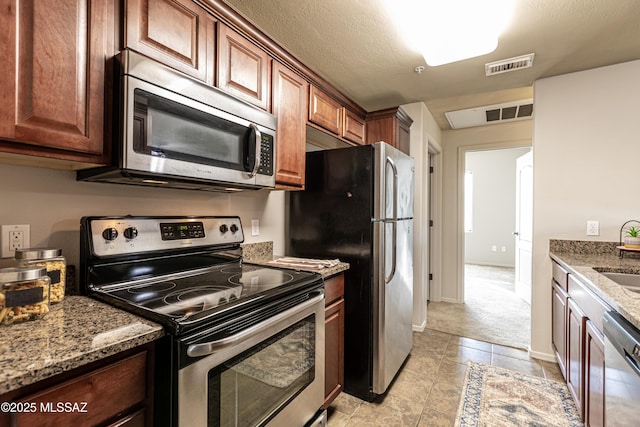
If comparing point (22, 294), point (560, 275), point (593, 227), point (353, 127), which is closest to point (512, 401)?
point (560, 275)

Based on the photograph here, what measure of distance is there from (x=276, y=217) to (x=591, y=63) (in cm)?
262

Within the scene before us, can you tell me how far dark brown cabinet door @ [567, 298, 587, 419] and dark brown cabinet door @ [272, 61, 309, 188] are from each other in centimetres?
179

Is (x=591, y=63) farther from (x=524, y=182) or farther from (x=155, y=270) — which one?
(x=155, y=270)

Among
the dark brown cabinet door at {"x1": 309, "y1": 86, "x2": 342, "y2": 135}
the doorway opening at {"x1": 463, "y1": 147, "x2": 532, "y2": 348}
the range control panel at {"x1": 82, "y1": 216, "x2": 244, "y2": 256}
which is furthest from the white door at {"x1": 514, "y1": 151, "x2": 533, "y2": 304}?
the range control panel at {"x1": 82, "y1": 216, "x2": 244, "y2": 256}

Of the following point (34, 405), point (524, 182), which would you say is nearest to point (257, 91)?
point (34, 405)

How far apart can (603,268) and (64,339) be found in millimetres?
2539

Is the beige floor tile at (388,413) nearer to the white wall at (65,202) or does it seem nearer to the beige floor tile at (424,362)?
the beige floor tile at (424,362)

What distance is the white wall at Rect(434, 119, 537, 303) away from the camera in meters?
4.08

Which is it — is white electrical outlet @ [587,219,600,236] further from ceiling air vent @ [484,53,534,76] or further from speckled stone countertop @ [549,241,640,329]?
ceiling air vent @ [484,53,534,76]

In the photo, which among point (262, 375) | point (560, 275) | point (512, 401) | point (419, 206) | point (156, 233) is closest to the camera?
point (262, 375)

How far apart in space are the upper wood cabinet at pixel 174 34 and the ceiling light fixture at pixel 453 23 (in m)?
0.97

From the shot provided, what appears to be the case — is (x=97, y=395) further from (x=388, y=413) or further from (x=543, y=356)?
(x=543, y=356)

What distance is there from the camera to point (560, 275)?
2205mm

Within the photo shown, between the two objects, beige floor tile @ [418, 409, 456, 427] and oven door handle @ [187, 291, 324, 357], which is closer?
oven door handle @ [187, 291, 324, 357]
